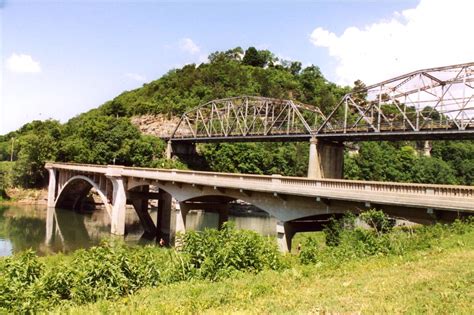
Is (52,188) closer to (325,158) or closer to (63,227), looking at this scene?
(63,227)

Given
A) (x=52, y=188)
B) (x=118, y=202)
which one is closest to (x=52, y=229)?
(x=118, y=202)

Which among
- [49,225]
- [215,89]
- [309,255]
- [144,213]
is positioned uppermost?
[215,89]

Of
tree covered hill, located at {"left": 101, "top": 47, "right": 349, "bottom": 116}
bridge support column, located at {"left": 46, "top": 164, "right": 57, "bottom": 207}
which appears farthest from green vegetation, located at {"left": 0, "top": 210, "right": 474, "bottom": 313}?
tree covered hill, located at {"left": 101, "top": 47, "right": 349, "bottom": 116}

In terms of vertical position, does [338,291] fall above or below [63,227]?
above

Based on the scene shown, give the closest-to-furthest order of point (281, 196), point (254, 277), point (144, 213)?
point (254, 277) < point (281, 196) < point (144, 213)

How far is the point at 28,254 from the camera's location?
14438mm

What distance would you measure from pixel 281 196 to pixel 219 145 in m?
64.3

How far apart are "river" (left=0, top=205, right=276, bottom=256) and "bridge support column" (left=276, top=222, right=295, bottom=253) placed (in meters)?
19.9

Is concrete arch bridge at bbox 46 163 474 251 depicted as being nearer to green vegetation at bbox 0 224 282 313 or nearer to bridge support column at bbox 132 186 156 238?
bridge support column at bbox 132 186 156 238

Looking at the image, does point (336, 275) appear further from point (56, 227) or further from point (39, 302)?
point (56, 227)

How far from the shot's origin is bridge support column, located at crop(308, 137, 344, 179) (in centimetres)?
5825

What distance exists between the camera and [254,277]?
512 inches

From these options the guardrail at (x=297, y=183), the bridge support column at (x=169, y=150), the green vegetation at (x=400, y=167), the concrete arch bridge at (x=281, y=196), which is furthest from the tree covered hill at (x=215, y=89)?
the guardrail at (x=297, y=183)

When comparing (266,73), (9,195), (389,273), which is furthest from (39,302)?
(266,73)
